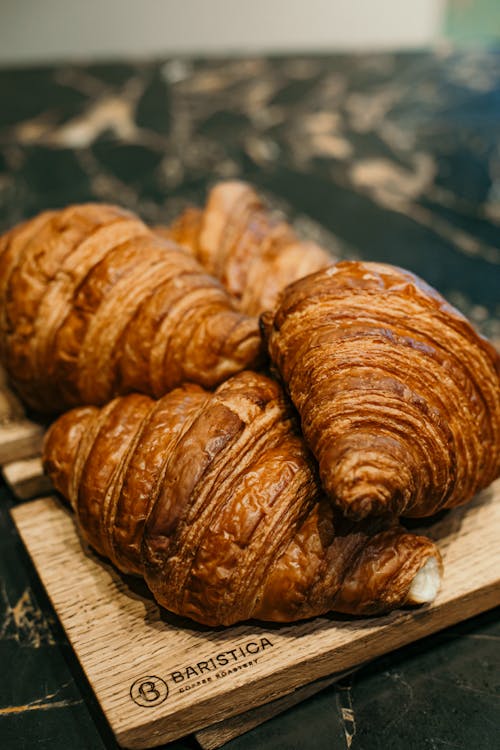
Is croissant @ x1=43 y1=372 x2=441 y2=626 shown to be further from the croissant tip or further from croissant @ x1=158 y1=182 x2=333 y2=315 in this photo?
croissant @ x1=158 y1=182 x2=333 y2=315

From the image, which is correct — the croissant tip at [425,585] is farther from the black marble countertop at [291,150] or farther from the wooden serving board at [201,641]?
the black marble countertop at [291,150]

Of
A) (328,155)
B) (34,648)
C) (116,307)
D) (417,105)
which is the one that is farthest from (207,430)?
(417,105)

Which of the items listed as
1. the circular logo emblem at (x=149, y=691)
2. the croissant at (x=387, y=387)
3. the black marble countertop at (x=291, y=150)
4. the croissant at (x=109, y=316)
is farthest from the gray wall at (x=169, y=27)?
the circular logo emblem at (x=149, y=691)

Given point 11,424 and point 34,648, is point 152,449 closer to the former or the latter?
point 34,648

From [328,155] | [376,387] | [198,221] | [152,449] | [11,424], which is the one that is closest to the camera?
[376,387]

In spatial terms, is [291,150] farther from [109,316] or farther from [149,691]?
[149,691]

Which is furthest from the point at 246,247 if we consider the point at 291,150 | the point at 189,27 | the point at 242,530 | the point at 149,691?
the point at 189,27
